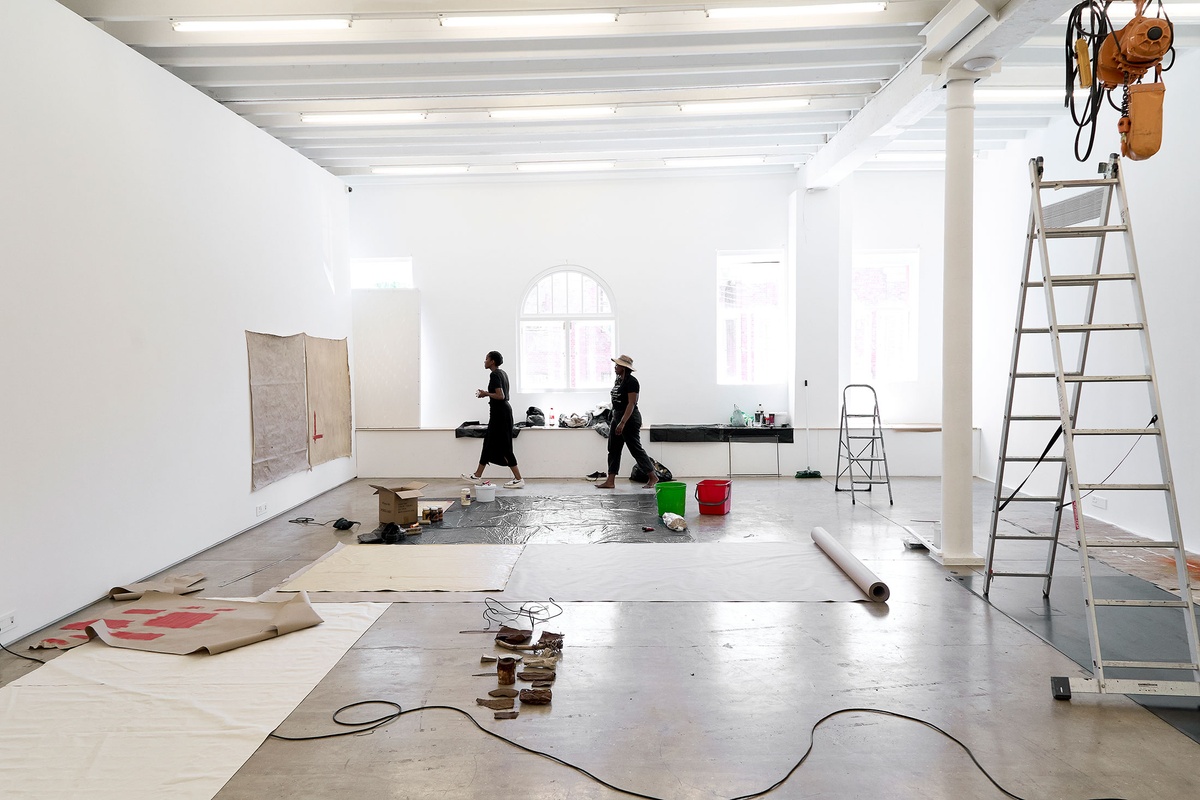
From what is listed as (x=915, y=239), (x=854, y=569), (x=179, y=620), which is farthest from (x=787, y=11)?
(x=179, y=620)

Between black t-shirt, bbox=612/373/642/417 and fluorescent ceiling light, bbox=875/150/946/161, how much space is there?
4.14 meters

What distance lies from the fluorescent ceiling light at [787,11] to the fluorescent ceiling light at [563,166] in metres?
3.98

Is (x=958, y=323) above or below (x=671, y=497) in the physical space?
above

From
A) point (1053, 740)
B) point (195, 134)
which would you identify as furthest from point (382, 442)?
point (1053, 740)

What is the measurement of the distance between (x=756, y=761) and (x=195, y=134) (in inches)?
246

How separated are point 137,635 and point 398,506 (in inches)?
102

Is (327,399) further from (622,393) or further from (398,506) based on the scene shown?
(622,393)

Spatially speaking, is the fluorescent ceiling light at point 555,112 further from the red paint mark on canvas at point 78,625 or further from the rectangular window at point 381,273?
the red paint mark on canvas at point 78,625

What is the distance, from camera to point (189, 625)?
429cm

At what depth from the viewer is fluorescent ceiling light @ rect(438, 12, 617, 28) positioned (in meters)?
5.47

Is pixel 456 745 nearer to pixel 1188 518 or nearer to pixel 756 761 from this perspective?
pixel 756 761

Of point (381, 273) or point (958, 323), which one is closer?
point (958, 323)

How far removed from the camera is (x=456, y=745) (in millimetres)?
3027

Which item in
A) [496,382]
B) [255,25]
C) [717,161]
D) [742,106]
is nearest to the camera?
[255,25]
